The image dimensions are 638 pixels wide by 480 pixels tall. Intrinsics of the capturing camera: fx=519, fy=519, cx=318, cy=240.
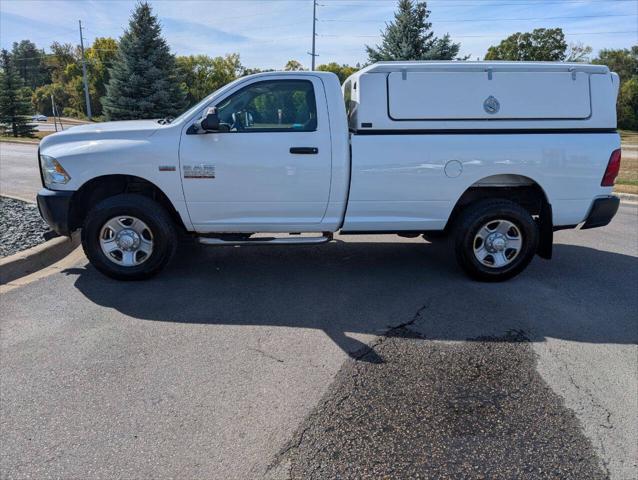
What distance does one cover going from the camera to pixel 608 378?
367 centimetres

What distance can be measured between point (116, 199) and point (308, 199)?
1937 millimetres

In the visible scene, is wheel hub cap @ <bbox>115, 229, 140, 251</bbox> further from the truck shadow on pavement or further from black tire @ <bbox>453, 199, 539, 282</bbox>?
black tire @ <bbox>453, 199, 539, 282</bbox>

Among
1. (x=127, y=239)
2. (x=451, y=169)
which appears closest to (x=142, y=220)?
(x=127, y=239)

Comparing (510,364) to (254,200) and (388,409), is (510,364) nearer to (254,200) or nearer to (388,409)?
(388,409)

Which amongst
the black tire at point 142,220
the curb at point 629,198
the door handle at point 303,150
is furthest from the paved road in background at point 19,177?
the curb at point 629,198

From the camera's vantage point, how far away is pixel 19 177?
1182 cm

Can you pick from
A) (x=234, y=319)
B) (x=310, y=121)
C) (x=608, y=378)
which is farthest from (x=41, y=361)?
(x=608, y=378)

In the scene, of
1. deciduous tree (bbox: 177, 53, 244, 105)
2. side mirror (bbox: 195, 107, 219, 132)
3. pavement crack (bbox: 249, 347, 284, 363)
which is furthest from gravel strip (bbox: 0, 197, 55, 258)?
deciduous tree (bbox: 177, 53, 244, 105)

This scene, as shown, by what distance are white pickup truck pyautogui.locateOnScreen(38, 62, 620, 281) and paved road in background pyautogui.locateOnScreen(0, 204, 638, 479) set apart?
0.61 meters

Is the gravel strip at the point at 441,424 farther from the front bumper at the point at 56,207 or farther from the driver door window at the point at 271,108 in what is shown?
the front bumper at the point at 56,207

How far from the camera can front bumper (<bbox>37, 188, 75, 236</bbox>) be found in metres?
5.13

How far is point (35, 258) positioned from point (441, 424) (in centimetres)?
481

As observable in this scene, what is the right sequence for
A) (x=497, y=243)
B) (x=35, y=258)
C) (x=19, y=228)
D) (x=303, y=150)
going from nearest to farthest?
(x=303, y=150) < (x=497, y=243) < (x=35, y=258) < (x=19, y=228)

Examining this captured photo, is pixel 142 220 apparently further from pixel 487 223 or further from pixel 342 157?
pixel 487 223
